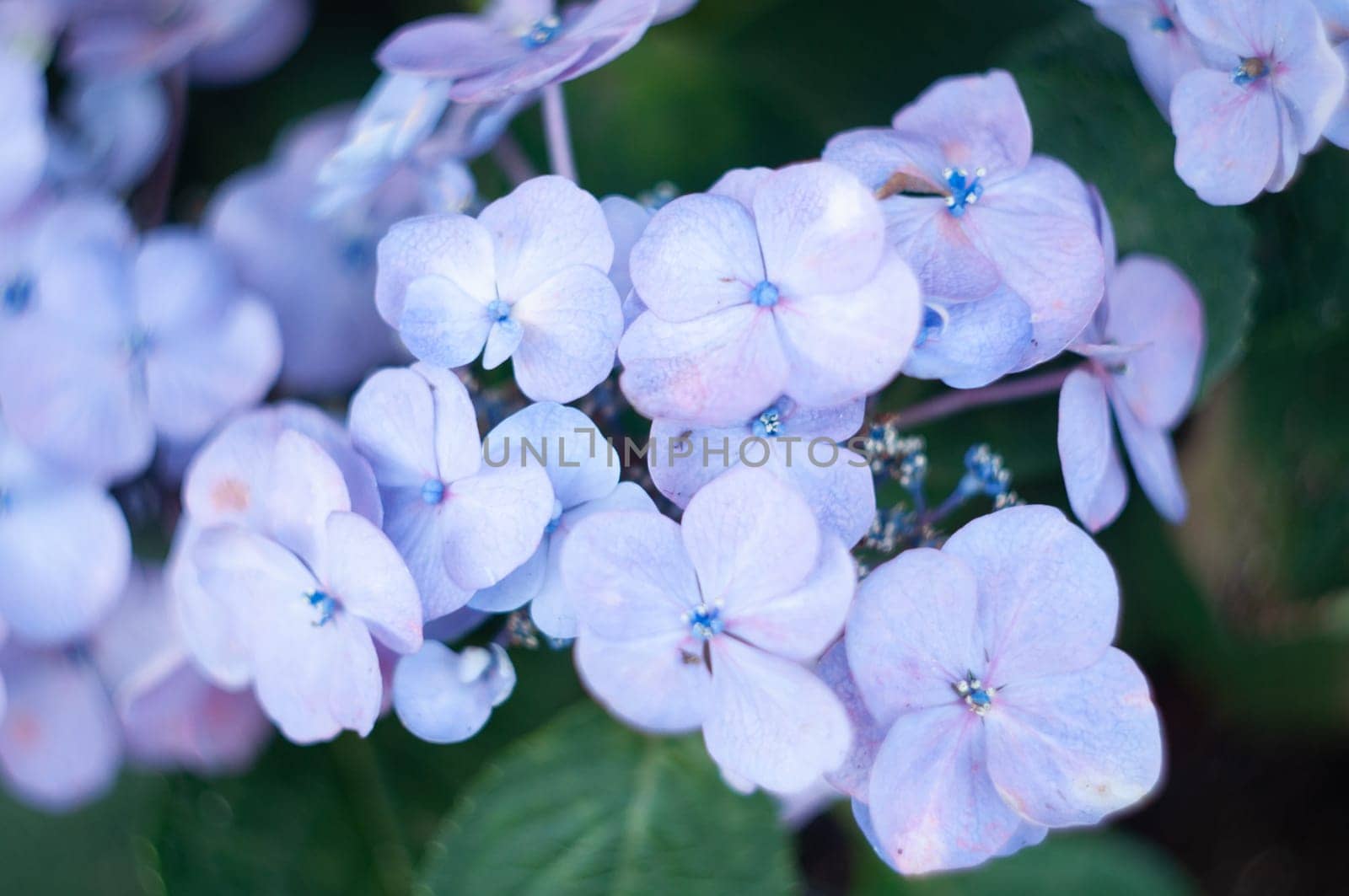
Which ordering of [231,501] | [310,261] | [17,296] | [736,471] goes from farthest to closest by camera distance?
[310,261]
[17,296]
[231,501]
[736,471]

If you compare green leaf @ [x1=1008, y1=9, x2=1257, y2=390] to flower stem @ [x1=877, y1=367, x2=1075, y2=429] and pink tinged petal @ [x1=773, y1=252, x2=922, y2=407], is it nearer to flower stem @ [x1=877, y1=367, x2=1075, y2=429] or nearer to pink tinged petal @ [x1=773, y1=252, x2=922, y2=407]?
flower stem @ [x1=877, y1=367, x2=1075, y2=429]

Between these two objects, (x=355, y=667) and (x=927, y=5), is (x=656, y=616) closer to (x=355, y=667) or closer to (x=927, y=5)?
(x=355, y=667)

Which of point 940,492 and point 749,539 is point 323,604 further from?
point 940,492

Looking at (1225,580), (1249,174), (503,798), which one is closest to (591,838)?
(503,798)

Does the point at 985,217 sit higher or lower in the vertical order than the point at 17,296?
higher

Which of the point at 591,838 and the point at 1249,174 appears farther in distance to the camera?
the point at 591,838

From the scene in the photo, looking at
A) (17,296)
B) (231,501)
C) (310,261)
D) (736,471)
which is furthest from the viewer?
(310,261)

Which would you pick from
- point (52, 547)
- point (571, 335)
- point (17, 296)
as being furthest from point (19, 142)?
point (571, 335)
